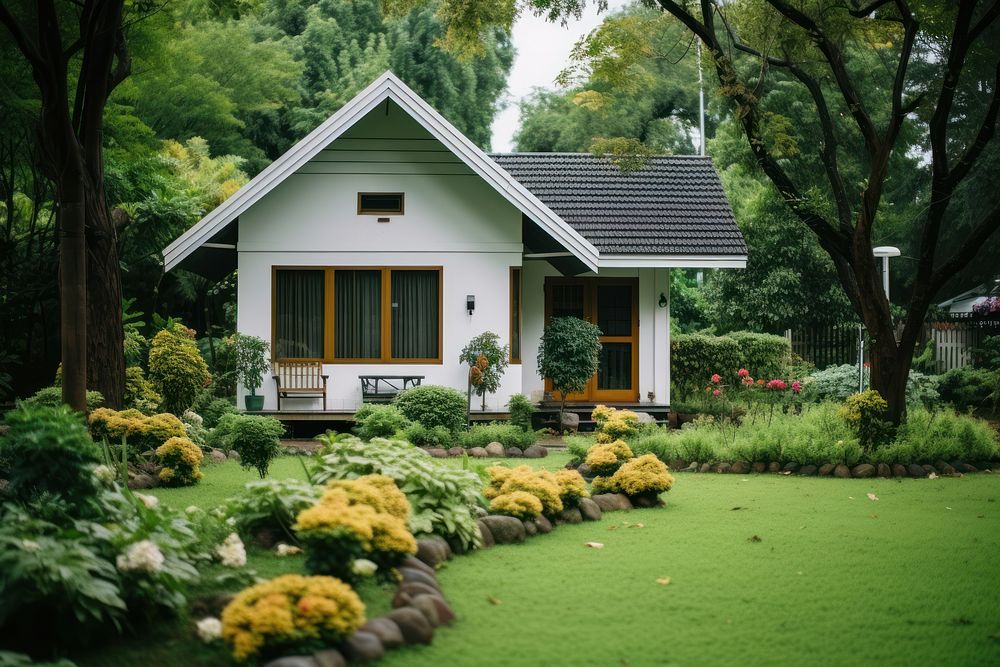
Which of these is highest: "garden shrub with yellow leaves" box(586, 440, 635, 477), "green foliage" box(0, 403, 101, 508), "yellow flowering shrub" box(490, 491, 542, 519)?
"green foliage" box(0, 403, 101, 508)

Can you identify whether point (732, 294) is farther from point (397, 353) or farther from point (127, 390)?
point (127, 390)

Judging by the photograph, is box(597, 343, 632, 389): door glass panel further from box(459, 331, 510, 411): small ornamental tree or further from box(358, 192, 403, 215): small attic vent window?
box(358, 192, 403, 215): small attic vent window

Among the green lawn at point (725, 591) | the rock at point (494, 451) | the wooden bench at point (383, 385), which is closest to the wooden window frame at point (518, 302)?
the wooden bench at point (383, 385)

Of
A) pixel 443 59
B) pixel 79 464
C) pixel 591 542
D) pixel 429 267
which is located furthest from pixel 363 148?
pixel 443 59

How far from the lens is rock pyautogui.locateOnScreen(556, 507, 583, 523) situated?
8734 mm

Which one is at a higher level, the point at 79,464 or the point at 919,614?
the point at 79,464

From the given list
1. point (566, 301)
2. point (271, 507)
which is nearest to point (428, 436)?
point (566, 301)

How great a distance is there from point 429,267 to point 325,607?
12.5 m

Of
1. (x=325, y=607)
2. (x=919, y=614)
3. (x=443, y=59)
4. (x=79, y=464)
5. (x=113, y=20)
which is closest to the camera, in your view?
(x=325, y=607)

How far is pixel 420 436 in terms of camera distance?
1370cm

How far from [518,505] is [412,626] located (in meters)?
2.94

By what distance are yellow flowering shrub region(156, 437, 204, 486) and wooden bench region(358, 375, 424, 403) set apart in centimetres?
603

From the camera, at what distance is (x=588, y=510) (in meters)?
8.98

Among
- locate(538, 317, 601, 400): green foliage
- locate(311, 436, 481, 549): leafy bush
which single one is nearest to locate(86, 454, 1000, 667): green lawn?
locate(311, 436, 481, 549): leafy bush
